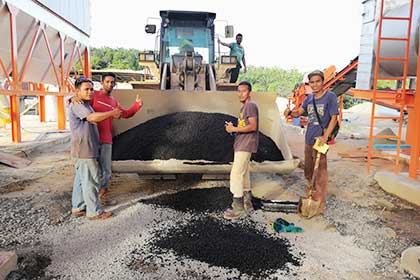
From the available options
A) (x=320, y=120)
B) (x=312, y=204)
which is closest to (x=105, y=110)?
(x=320, y=120)

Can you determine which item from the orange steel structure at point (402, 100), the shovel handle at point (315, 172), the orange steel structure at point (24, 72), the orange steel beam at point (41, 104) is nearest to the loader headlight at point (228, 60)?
the orange steel structure at point (402, 100)

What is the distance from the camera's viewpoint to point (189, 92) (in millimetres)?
5703

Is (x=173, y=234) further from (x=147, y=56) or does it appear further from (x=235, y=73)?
(x=235, y=73)

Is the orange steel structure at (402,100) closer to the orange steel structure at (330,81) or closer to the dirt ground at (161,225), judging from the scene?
the dirt ground at (161,225)

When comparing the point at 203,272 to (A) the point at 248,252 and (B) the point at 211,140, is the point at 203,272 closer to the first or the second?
(A) the point at 248,252

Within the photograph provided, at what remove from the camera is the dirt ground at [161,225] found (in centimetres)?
286

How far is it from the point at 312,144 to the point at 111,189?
284 cm

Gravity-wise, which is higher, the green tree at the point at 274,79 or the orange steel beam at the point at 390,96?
the green tree at the point at 274,79

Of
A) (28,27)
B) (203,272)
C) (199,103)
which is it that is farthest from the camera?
(28,27)

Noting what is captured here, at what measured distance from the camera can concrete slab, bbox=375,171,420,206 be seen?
473 centimetres

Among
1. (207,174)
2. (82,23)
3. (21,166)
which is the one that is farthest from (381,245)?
(82,23)

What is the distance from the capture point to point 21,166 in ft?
21.6

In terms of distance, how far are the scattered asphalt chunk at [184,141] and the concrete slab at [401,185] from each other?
1767 mm

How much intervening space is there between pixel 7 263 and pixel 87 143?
140 centimetres
